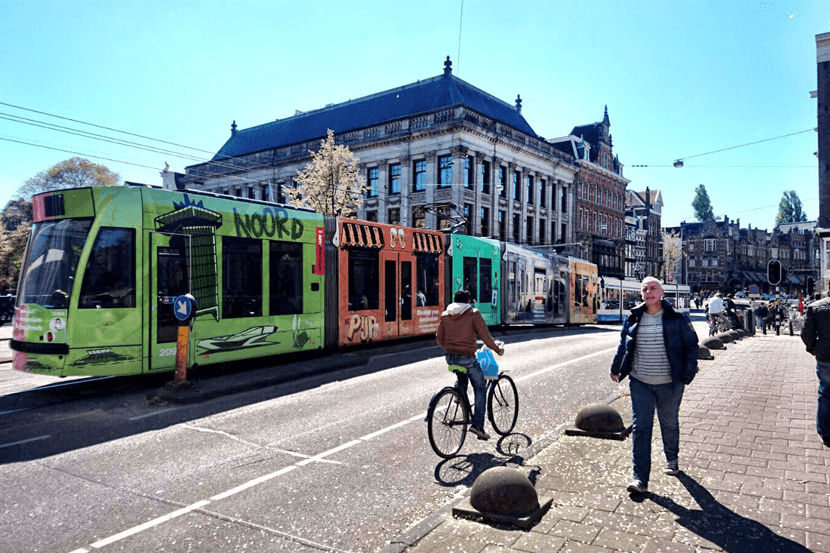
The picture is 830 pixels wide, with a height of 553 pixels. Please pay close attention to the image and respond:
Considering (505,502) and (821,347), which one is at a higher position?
(821,347)

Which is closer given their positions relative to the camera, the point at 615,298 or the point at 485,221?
the point at 615,298

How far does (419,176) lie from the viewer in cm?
4447

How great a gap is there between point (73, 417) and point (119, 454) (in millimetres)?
2133

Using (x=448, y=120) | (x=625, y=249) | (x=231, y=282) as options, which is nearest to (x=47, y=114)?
(x=231, y=282)

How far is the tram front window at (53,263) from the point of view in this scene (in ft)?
28.2

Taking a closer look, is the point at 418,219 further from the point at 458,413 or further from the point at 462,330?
the point at 458,413

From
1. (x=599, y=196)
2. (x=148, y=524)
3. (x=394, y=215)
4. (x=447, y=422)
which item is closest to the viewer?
(x=148, y=524)

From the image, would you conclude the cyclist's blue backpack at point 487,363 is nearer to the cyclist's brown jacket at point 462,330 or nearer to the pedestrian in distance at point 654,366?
the cyclist's brown jacket at point 462,330

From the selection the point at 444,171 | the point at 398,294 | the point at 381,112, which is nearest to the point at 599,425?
the point at 398,294

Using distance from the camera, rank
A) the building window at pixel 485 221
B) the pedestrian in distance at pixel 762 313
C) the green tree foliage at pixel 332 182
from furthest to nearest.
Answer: the building window at pixel 485 221 < the green tree foliage at pixel 332 182 < the pedestrian in distance at pixel 762 313

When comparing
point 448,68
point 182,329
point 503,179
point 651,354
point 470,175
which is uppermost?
point 448,68

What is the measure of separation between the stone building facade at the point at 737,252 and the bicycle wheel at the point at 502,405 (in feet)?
331

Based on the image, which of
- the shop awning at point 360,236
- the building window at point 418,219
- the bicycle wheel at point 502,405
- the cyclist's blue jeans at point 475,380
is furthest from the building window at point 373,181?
the cyclist's blue jeans at point 475,380

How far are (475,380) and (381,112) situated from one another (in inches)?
1786
